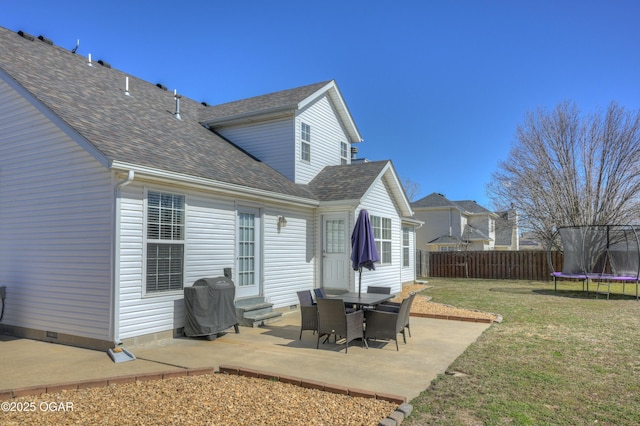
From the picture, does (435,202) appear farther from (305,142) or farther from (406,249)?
(305,142)

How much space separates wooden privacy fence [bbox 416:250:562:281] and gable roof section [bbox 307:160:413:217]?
11.3 meters

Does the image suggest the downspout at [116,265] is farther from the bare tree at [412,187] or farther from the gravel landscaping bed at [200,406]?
the bare tree at [412,187]

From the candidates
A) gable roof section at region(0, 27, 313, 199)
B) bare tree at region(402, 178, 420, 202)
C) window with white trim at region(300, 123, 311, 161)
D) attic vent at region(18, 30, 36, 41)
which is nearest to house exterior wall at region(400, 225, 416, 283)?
window with white trim at region(300, 123, 311, 161)

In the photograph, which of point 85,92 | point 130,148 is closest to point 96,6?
point 85,92

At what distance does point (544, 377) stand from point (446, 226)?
30632mm

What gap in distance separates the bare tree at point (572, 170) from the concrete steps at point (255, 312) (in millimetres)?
21389

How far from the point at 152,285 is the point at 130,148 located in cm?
250

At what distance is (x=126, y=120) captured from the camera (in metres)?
9.16

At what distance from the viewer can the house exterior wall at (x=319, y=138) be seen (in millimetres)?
13141

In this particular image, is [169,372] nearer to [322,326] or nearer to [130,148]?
[322,326]

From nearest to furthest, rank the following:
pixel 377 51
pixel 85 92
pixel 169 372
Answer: pixel 169 372 < pixel 85 92 < pixel 377 51

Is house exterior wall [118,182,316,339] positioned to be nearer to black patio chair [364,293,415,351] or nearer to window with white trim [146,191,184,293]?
window with white trim [146,191,184,293]

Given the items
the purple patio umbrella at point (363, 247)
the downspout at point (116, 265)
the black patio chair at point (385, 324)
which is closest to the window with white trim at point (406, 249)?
the purple patio umbrella at point (363, 247)

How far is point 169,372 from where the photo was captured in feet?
17.4
